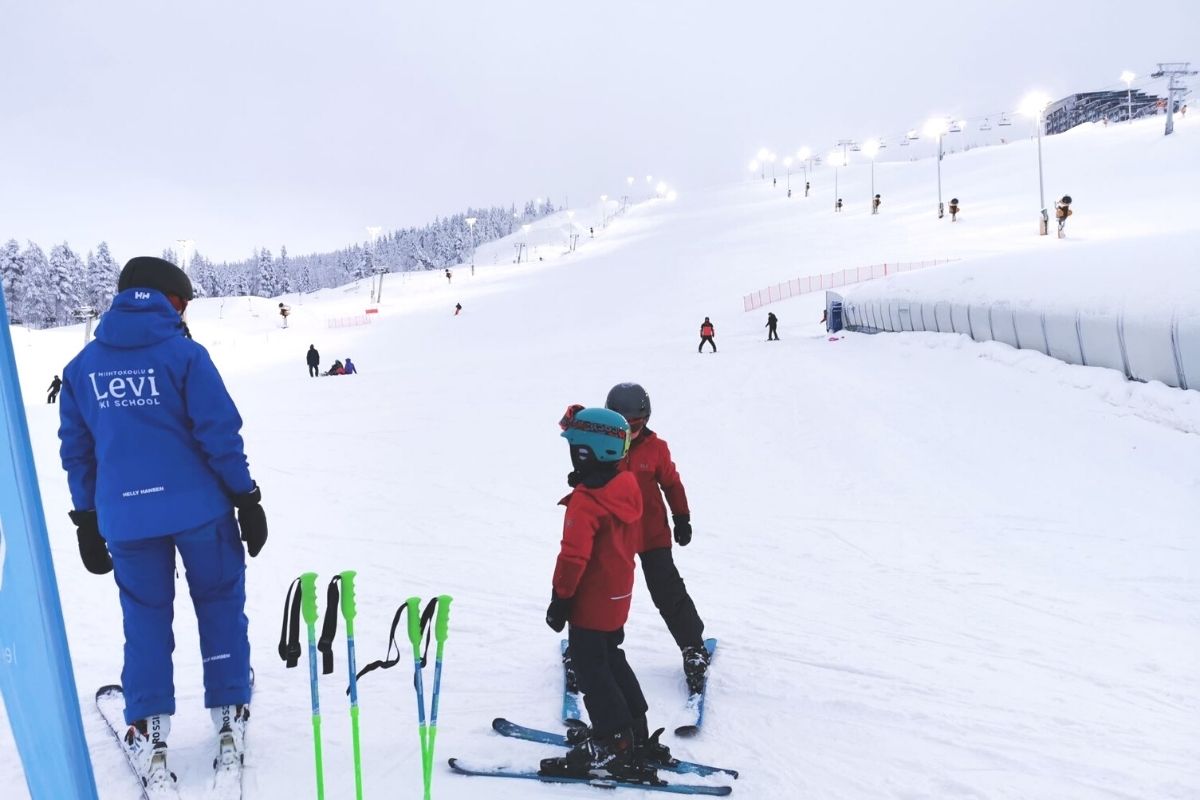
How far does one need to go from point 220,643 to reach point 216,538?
0.50 m

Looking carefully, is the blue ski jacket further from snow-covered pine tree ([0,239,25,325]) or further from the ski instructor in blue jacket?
snow-covered pine tree ([0,239,25,325])

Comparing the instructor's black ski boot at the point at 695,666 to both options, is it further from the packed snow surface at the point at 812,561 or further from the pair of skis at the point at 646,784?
the pair of skis at the point at 646,784

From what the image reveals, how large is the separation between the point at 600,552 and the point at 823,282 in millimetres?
29486

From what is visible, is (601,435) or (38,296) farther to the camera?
(38,296)

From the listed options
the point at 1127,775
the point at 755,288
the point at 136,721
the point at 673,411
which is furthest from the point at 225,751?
the point at 755,288

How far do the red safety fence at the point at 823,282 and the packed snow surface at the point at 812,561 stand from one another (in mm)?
9454

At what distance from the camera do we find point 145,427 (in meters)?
2.97

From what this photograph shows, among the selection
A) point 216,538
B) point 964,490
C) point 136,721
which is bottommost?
point 964,490

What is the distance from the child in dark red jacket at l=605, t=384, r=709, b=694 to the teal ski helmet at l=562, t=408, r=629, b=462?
0.89 meters

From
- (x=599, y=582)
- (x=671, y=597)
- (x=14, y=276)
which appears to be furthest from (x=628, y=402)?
(x=14, y=276)

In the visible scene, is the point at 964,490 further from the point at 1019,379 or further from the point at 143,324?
the point at 143,324

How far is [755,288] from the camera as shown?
32.6m

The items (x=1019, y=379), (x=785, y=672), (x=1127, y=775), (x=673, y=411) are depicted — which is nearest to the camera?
(x=1127, y=775)

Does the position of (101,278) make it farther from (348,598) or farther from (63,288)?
(348,598)
